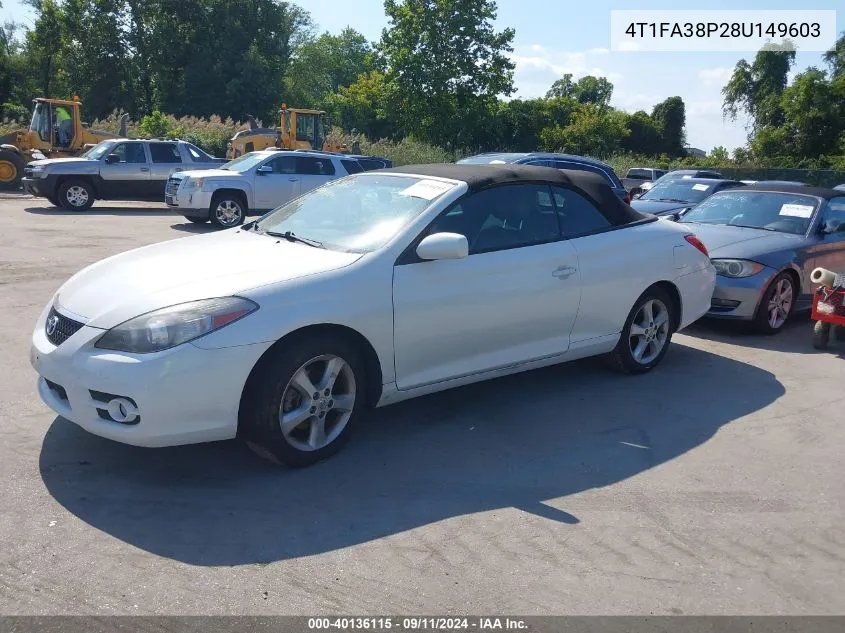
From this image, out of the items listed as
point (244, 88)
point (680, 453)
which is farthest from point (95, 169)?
point (244, 88)

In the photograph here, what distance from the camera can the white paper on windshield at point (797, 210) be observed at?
913cm

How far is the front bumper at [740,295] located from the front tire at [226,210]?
35.8ft

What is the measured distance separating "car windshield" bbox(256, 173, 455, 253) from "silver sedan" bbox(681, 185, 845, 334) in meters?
4.12

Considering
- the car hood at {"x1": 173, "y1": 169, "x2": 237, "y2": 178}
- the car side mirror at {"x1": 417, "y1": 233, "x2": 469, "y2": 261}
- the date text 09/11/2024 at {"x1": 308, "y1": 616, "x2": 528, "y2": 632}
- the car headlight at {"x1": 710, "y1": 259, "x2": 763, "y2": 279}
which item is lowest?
the date text 09/11/2024 at {"x1": 308, "y1": 616, "x2": 528, "y2": 632}

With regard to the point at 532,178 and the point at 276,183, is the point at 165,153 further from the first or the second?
the point at 532,178

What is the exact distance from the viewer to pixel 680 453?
198 inches

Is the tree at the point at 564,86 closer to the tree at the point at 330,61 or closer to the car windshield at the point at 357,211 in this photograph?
the tree at the point at 330,61

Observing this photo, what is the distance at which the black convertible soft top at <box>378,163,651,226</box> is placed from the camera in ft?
18.3

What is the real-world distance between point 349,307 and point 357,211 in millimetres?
1098

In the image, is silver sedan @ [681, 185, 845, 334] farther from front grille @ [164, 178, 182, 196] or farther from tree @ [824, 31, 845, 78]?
tree @ [824, 31, 845, 78]

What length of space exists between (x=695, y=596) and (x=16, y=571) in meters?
2.83

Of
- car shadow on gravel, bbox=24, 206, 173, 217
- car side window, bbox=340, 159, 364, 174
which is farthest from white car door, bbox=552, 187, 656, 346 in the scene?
car shadow on gravel, bbox=24, 206, 173, 217

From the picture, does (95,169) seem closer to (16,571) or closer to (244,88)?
(16,571)

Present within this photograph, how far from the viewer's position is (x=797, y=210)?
9.23m
